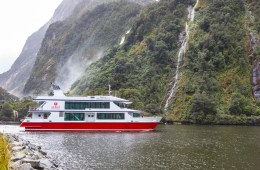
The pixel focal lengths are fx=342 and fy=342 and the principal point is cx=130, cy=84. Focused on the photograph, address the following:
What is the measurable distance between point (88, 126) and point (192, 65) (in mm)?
58822

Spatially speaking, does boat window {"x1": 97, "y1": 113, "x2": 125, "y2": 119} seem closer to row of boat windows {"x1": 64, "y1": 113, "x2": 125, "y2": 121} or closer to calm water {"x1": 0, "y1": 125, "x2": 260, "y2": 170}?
row of boat windows {"x1": 64, "y1": 113, "x2": 125, "y2": 121}

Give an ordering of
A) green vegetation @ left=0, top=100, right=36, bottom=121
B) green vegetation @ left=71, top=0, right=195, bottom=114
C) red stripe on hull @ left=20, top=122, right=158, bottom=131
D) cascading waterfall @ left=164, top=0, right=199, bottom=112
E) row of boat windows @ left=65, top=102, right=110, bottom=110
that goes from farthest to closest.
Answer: green vegetation @ left=0, top=100, right=36, bottom=121
green vegetation @ left=71, top=0, right=195, bottom=114
cascading waterfall @ left=164, top=0, right=199, bottom=112
row of boat windows @ left=65, top=102, right=110, bottom=110
red stripe on hull @ left=20, top=122, right=158, bottom=131

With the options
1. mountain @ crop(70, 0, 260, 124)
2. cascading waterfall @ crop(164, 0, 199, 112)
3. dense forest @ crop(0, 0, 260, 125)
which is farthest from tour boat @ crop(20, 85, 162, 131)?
cascading waterfall @ crop(164, 0, 199, 112)

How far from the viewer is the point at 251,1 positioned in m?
139

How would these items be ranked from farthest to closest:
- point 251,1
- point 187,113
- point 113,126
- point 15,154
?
point 251,1
point 187,113
point 113,126
point 15,154

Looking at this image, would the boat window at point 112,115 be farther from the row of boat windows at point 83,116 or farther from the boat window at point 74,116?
the boat window at point 74,116

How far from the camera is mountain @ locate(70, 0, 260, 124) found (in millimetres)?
99500

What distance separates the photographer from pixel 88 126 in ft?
231

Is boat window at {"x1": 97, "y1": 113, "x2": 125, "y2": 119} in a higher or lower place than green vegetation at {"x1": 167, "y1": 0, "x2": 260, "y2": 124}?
lower

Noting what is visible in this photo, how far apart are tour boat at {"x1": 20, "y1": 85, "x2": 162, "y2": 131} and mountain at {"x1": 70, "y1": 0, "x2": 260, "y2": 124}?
3036cm

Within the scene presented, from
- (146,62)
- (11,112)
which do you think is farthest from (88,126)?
(146,62)

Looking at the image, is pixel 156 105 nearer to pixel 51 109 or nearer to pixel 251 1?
pixel 51 109

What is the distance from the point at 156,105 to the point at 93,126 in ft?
130

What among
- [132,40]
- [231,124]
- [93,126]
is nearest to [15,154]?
[93,126]
